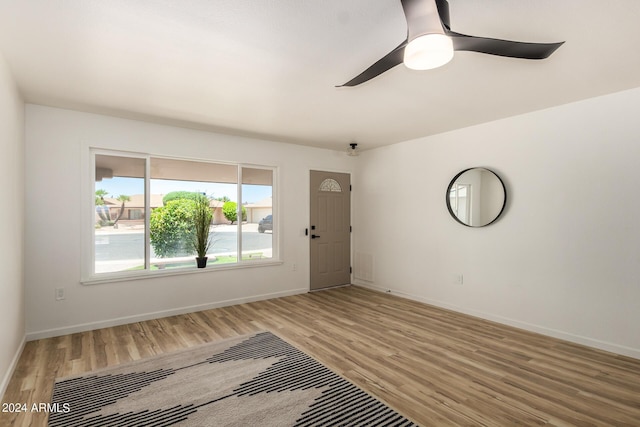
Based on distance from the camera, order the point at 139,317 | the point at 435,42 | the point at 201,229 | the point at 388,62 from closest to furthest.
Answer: the point at 435,42
the point at 388,62
the point at 139,317
the point at 201,229

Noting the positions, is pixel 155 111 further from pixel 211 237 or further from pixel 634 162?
pixel 634 162

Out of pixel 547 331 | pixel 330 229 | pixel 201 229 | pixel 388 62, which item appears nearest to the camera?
pixel 388 62

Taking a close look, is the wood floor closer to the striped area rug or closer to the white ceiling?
the striped area rug

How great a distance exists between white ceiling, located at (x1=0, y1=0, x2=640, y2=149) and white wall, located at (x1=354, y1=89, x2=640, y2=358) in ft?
1.19

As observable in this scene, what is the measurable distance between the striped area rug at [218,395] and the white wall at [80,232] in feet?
4.22

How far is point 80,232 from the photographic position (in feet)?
12.1

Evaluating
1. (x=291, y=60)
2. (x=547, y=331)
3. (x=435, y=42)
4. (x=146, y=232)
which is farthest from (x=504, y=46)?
(x=146, y=232)

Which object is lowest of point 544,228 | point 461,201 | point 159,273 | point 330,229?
point 159,273

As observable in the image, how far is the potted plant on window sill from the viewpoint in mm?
4520

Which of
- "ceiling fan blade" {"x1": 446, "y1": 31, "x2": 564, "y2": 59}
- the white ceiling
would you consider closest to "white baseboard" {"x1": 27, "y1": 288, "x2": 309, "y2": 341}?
the white ceiling

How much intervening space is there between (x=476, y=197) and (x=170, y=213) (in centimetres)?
393

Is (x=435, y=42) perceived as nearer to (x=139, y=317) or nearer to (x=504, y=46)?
(x=504, y=46)

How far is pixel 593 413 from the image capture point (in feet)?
7.18

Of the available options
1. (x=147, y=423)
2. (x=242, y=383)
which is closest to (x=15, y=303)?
(x=147, y=423)
